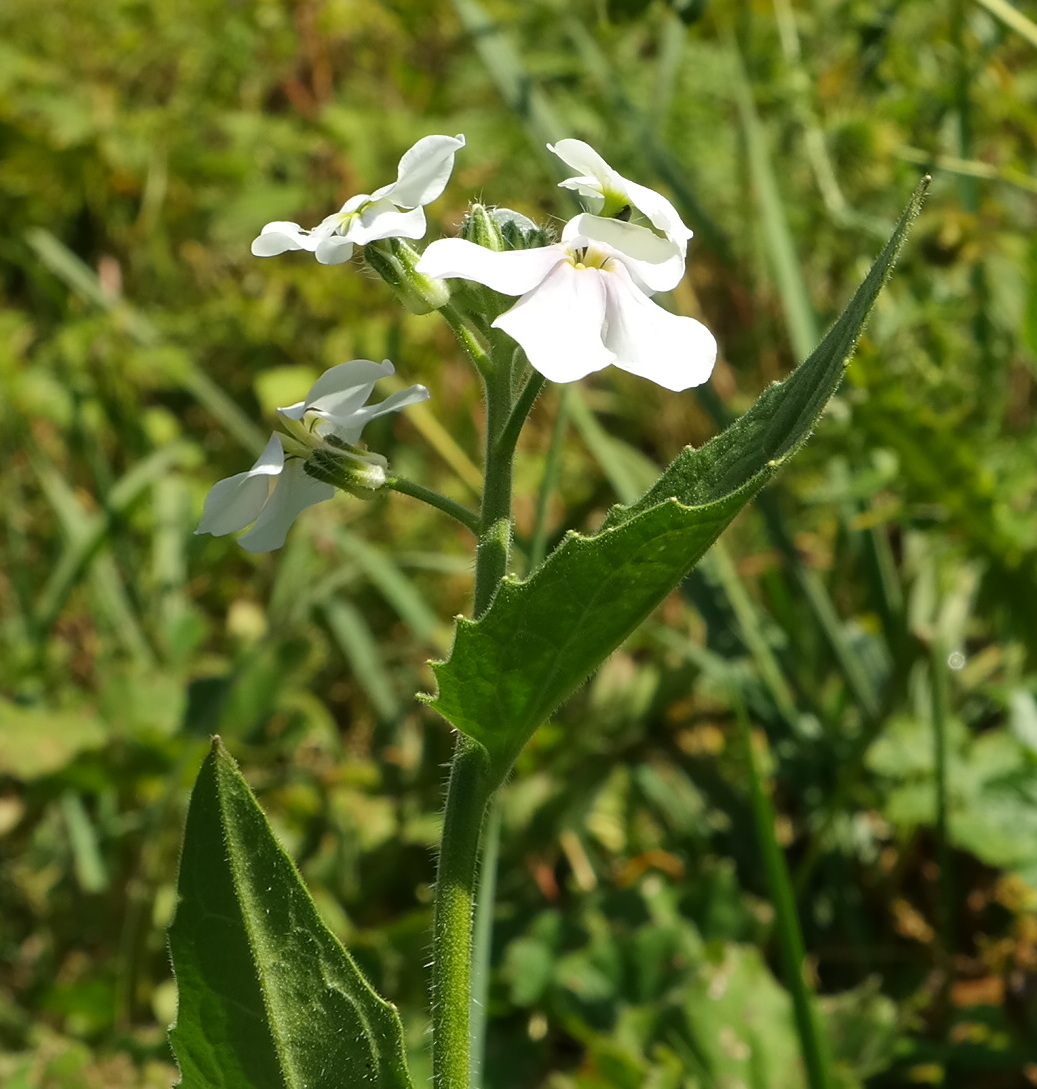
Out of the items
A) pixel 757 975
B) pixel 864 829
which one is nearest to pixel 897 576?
pixel 864 829

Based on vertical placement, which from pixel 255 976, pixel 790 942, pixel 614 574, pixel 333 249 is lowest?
pixel 790 942

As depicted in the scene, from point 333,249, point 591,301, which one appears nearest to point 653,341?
point 591,301

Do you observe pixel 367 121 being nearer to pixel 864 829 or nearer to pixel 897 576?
pixel 897 576

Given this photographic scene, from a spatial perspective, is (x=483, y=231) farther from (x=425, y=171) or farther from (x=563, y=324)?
(x=563, y=324)

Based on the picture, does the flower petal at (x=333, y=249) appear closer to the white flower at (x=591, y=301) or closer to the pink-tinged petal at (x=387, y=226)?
the pink-tinged petal at (x=387, y=226)

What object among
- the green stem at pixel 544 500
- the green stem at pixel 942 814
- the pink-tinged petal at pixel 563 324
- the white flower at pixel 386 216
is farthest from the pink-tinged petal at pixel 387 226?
the green stem at pixel 942 814

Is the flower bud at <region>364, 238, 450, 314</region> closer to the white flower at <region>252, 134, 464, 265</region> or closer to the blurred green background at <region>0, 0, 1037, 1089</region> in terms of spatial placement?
the white flower at <region>252, 134, 464, 265</region>

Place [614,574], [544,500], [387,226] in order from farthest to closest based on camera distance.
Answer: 1. [544,500]
2. [387,226]
3. [614,574]
